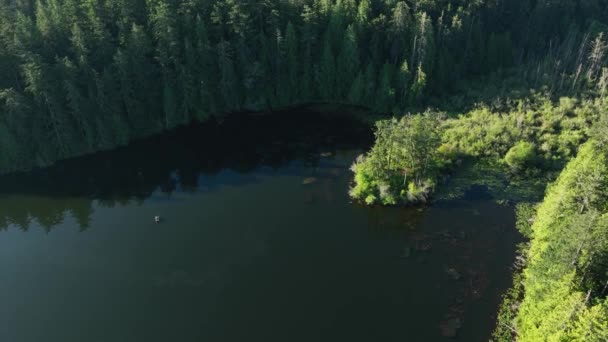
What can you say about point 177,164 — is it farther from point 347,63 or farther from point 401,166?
point 347,63

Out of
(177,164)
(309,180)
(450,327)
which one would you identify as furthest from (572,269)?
(177,164)

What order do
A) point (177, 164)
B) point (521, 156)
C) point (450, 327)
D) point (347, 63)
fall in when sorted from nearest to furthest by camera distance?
point (450, 327) → point (521, 156) → point (177, 164) → point (347, 63)

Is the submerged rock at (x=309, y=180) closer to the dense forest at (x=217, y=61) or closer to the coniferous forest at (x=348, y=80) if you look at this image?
the coniferous forest at (x=348, y=80)

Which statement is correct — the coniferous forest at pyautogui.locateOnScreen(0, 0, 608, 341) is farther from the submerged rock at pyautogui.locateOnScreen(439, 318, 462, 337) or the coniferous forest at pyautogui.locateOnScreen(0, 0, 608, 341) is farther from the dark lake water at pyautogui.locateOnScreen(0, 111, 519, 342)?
the submerged rock at pyautogui.locateOnScreen(439, 318, 462, 337)

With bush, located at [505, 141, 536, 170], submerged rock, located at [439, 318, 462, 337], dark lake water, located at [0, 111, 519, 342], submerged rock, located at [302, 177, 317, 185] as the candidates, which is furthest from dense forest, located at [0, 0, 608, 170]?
submerged rock, located at [439, 318, 462, 337]

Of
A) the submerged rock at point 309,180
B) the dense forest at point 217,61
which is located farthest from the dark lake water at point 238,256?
the dense forest at point 217,61

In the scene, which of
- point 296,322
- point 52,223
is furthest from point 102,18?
point 296,322

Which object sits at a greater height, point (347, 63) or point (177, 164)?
point (347, 63)
